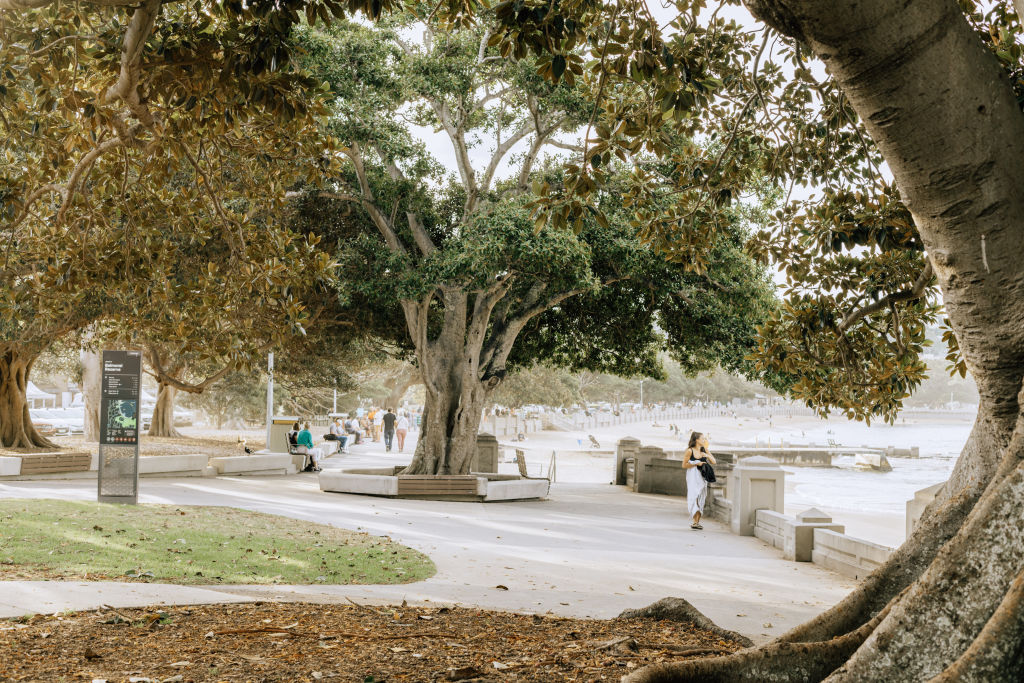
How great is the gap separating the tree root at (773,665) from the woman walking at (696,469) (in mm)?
10450

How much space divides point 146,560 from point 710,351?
1351cm

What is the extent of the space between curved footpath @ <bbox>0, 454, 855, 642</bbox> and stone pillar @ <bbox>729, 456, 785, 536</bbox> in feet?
1.50

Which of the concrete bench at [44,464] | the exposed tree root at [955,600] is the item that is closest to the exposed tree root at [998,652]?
the exposed tree root at [955,600]

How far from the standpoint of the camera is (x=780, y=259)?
803 cm

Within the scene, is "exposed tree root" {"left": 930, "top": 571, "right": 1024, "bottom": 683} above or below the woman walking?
above

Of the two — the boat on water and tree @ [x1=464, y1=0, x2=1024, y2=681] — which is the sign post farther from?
the boat on water

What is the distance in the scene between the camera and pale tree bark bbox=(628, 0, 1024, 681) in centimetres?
282

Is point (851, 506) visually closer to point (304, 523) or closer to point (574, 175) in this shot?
point (304, 523)

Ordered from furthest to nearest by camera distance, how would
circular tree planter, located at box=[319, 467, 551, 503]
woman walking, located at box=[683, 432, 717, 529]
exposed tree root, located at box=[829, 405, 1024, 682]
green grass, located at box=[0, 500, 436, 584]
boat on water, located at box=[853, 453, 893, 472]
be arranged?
Result: boat on water, located at box=[853, 453, 893, 472], circular tree planter, located at box=[319, 467, 551, 503], woman walking, located at box=[683, 432, 717, 529], green grass, located at box=[0, 500, 436, 584], exposed tree root, located at box=[829, 405, 1024, 682]

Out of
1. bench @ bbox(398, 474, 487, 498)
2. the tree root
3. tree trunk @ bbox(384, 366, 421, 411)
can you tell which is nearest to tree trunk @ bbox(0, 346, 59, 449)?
bench @ bbox(398, 474, 487, 498)

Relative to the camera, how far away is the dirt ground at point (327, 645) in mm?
4250

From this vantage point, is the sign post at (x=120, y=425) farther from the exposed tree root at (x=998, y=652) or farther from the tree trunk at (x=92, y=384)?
the tree trunk at (x=92, y=384)

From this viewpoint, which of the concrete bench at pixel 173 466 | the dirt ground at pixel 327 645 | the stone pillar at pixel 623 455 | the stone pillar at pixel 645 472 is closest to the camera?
the dirt ground at pixel 327 645

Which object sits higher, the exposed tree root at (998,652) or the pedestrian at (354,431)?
the exposed tree root at (998,652)
